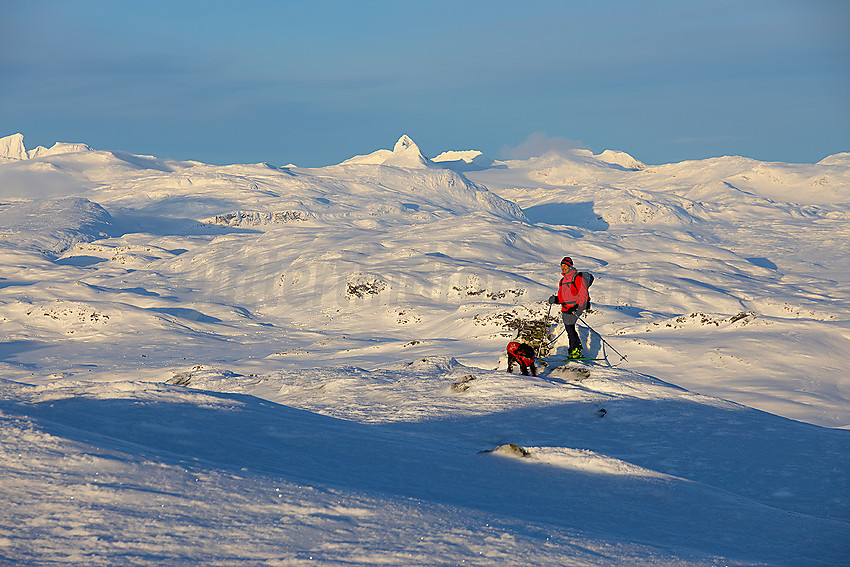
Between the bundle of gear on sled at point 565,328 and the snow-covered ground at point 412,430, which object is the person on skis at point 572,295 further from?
the snow-covered ground at point 412,430

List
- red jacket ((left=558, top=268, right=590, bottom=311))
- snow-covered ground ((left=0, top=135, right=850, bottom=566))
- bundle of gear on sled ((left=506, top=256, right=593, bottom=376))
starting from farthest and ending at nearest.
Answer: red jacket ((left=558, top=268, right=590, bottom=311)) → bundle of gear on sled ((left=506, top=256, right=593, bottom=376)) → snow-covered ground ((left=0, top=135, right=850, bottom=566))

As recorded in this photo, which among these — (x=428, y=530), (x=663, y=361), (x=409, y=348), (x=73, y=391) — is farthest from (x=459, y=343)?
(x=428, y=530)

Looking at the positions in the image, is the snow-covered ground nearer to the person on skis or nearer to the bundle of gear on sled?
the bundle of gear on sled

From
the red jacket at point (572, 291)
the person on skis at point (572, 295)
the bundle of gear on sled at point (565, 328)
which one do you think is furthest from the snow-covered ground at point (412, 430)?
the red jacket at point (572, 291)

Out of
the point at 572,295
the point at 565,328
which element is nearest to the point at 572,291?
the point at 572,295

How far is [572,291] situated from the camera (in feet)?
46.5

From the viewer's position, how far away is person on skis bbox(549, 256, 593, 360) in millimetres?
14078

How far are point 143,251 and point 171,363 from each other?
2173 inches

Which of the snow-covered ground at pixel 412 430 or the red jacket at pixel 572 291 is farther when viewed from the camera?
the red jacket at pixel 572 291

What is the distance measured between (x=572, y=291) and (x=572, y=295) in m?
0.08

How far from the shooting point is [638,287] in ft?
168

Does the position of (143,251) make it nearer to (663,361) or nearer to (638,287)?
(638,287)

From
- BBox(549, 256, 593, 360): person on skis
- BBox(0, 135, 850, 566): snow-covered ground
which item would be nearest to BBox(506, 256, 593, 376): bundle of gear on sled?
BBox(549, 256, 593, 360): person on skis

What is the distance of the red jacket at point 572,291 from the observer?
14.1 metres
